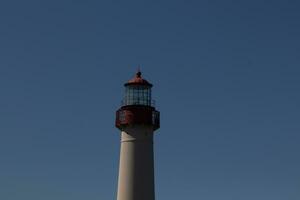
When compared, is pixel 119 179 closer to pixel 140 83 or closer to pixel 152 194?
pixel 152 194

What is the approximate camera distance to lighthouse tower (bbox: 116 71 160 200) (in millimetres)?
65750

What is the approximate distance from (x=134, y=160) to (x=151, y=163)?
1310 millimetres

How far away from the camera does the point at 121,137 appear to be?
6769 centimetres

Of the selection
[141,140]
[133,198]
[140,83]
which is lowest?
[133,198]

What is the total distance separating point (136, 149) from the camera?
A: 218ft

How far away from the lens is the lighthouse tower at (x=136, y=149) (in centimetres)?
6575

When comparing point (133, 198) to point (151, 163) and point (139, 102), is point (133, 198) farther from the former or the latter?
point (139, 102)

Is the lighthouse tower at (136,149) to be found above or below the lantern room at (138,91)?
below

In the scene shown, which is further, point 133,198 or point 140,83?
point 140,83

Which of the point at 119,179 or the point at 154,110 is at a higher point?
the point at 154,110

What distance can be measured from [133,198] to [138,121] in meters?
5.76

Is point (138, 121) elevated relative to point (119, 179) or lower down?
elevated

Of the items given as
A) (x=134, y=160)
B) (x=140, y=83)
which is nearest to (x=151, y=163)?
(x=134, y=160)

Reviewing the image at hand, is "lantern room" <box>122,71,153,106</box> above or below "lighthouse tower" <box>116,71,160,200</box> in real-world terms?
above
